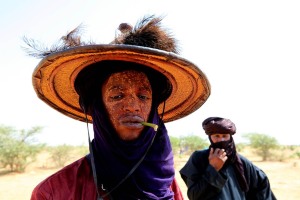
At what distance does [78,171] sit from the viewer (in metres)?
1.76

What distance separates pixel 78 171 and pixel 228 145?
2.98 metres

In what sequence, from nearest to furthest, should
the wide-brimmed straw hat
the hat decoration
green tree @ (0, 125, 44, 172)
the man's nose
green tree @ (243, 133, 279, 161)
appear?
1. the wide-brimmed straw hat
2. the man's nose
3. the hat decoration
4. green tree @ (0, 125, 44, 172)
5. green tree @ (243, 133, 279, 161)

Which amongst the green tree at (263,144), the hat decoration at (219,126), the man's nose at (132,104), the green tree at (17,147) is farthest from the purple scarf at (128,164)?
the green tree at (263,144)

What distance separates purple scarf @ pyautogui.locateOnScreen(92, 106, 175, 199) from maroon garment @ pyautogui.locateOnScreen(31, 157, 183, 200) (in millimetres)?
76

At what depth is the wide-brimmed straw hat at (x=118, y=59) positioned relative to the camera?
1.63m

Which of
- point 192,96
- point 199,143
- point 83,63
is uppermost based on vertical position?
point 83,63

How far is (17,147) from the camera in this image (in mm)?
24547

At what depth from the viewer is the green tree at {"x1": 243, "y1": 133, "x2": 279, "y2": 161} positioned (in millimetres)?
30281

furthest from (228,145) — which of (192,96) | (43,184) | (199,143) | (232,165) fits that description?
(199,143)

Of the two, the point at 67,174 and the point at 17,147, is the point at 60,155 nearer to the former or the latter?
the point at 17,147

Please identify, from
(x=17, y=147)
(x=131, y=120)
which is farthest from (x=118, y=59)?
(x=17, y=147)

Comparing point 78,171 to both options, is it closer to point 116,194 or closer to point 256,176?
point 116,194

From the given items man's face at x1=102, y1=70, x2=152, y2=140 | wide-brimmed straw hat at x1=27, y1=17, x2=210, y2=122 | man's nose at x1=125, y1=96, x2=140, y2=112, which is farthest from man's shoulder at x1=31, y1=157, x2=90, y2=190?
wide-brimmed straw hat at x1=27, y1=17, x2=210, y2=122

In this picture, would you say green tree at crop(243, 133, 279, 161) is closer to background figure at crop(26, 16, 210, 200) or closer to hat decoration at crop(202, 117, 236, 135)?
hat decoration at crop(202, 117, 236, 135)
